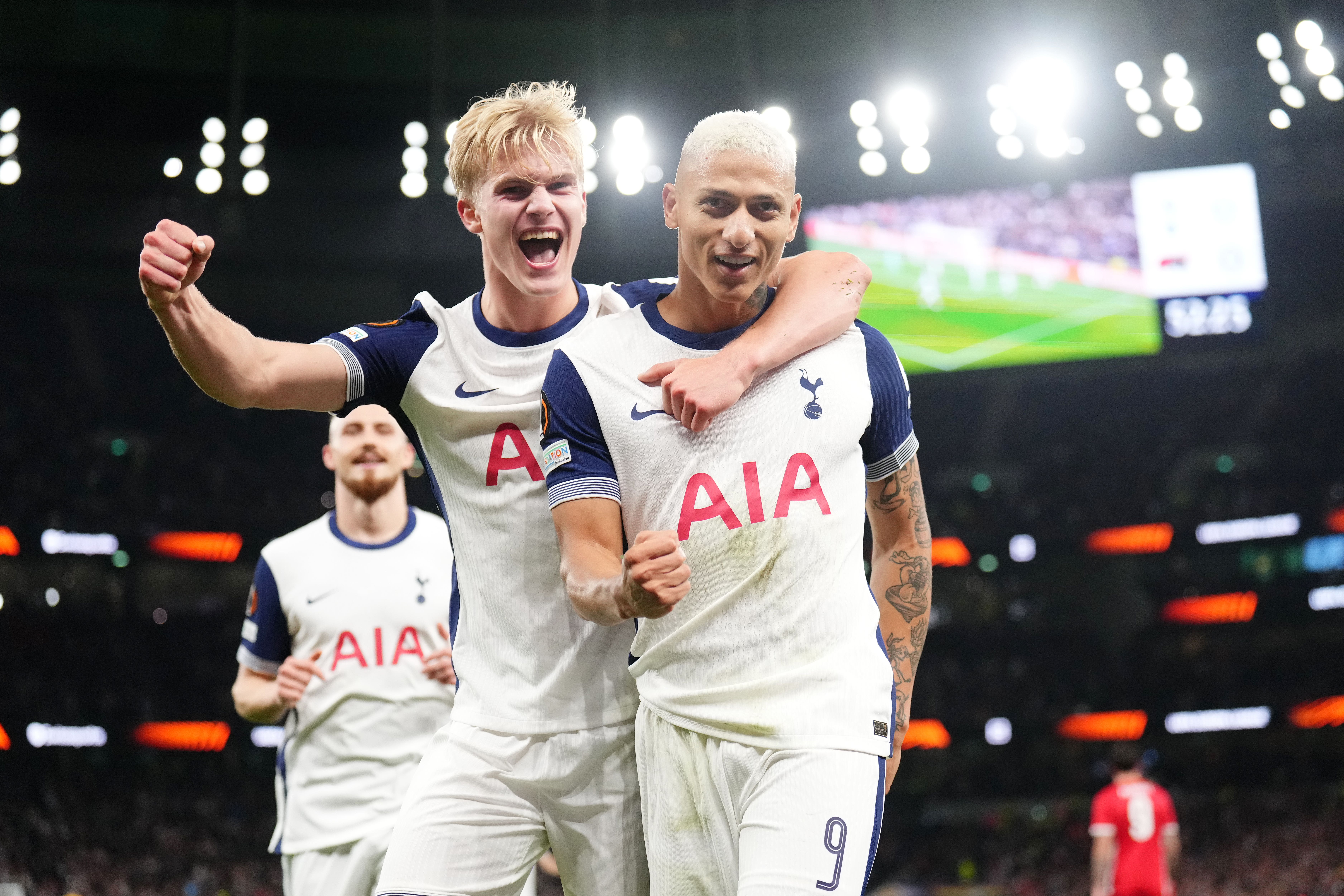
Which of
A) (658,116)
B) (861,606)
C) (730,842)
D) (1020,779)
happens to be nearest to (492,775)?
(730,842)

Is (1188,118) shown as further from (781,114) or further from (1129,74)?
(781,114)

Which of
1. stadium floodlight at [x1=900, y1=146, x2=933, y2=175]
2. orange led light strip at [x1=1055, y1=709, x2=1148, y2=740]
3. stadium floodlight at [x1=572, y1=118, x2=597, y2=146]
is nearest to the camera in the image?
stadium floodlight at [x1=572, y1=118, x2=597, y2=146]

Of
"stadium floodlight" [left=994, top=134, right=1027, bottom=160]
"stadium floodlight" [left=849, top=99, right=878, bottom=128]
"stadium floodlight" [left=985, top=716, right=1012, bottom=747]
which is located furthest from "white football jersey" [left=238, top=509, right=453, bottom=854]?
"stadium floodlight" [left=985, top=716, right=1012, bottom=747]

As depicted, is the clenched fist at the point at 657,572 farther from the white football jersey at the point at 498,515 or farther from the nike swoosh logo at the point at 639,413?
the white football jersey at the point at 498,515

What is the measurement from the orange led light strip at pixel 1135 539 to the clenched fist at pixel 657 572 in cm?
2676

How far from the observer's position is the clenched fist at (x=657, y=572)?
90.0 inches

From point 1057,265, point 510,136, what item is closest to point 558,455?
point 510,136

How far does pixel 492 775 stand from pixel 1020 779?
27.0 metres

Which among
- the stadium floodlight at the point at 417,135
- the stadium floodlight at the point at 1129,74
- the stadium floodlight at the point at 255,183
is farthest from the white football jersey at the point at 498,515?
the stadium floodlight at the point at 1129,74

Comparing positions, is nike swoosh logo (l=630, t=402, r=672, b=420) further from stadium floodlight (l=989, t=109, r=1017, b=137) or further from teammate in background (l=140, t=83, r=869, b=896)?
stadium floodlight (l=989, t=109, r=1017, b=137)

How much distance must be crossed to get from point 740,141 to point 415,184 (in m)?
15.8

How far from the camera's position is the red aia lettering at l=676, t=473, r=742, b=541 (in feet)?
8.68

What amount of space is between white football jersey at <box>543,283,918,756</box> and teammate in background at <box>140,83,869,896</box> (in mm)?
149

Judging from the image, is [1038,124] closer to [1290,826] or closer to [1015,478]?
[1015,478]
